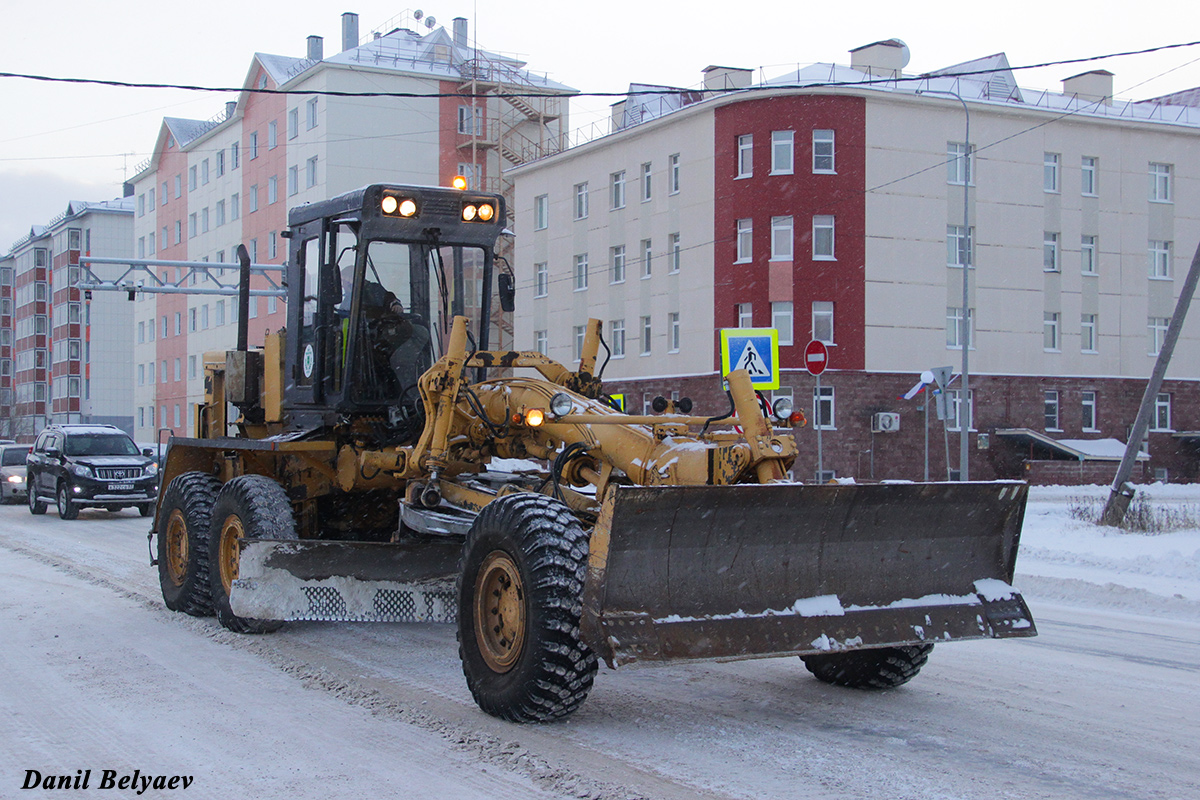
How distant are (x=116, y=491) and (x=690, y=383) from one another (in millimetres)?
20618

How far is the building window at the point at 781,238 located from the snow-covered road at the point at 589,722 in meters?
27.9

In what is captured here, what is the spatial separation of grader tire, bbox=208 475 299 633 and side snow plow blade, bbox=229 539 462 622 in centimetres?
63

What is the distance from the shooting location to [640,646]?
5.67 metres

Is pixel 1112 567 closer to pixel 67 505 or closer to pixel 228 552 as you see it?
pixel 228 552

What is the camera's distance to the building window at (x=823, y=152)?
120 feet

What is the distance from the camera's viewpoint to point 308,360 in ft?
30.5

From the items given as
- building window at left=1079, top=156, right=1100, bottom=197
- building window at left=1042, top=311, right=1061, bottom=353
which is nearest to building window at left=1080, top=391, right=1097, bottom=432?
building window at left=1042, top=311, right=1061, bottom=353

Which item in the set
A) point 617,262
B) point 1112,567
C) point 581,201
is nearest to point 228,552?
point 1112,567

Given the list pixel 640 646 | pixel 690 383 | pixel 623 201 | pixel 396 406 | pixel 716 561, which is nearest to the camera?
pixel 640 646

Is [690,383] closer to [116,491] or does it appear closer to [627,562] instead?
[116,491]

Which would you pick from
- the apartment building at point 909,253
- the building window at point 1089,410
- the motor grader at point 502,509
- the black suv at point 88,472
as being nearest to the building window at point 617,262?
the apartment building at point 909,253

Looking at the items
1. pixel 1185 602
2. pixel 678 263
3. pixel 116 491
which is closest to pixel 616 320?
pixel 678 263

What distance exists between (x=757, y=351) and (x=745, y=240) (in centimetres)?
2223

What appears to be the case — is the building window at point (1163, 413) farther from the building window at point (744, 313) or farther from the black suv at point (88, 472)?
the black suv at point (88, 472)
